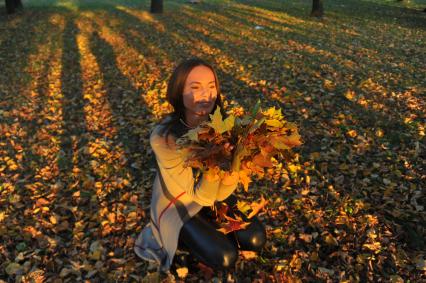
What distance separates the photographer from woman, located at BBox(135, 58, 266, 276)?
2734mm

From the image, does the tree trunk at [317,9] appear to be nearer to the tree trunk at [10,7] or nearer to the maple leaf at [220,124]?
the tree trunk at [10,7]

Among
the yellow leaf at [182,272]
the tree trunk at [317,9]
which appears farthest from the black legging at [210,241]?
the tree trunk at [317,9]

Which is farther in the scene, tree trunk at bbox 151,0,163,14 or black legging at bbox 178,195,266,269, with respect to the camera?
tree trunk at bbox 151,0,163,14

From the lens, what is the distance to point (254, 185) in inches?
185

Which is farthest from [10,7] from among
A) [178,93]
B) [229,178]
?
[229,178]

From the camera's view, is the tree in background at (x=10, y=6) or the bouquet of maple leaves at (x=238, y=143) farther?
the tree in background at (x=10, y=6)

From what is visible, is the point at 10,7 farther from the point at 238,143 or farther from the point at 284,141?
the point at 284,141

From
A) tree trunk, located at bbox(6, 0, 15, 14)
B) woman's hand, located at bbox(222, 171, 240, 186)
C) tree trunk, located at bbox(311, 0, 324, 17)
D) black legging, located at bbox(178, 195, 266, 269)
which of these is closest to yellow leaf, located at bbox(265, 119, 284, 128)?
woman's hand, located at bbox(222, 171, 240, 186)

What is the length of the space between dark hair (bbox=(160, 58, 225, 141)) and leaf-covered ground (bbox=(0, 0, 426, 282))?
1451 millimetres

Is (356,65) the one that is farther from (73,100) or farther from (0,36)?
(0,36)

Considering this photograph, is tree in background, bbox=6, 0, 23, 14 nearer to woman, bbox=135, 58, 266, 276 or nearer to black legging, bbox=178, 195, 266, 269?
woman, bbox=135, 58, 266, 276

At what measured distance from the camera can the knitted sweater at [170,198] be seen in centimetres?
270

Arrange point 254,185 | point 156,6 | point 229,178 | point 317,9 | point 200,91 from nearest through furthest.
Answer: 1. point 229,178
2. point 200,91
3. point 254,185
4. point 317,9
5. point 156,6

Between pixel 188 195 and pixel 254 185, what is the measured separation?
200 cm
